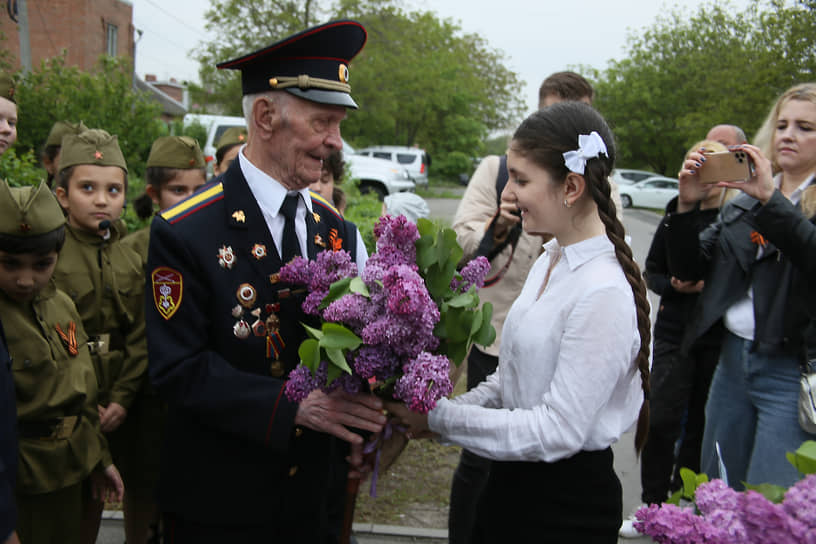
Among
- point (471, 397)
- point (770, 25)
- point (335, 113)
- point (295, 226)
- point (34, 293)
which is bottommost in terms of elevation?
point (471, 397)

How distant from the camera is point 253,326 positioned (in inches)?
79.3

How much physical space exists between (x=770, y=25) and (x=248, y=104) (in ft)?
80.1

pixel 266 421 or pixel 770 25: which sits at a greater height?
pixel 770 25

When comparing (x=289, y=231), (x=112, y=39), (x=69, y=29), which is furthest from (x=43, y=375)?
(x=112, y=39)

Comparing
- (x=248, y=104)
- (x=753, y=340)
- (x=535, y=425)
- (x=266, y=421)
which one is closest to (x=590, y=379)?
(x=535, y=425)

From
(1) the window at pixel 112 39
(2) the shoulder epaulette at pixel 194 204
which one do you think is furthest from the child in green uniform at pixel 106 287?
(1) the window at pixel 112 39

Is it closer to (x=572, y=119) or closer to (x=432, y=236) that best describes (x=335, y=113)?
(x=432, y=236)

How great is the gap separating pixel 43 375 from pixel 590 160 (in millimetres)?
2075

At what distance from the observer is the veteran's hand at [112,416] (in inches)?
115

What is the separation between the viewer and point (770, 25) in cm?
2173

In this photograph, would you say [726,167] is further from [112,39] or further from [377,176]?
[112,39]

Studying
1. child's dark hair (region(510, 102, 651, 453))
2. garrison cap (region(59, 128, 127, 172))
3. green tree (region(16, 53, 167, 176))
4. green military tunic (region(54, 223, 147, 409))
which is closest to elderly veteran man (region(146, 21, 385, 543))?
child's dark hair (region(510, 102, 651, 453))

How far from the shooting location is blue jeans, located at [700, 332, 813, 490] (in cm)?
281

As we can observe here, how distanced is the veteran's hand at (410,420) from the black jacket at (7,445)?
1.01 metres
